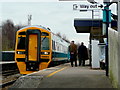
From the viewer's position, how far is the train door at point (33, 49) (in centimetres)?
1781

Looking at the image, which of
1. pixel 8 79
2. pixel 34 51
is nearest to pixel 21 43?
pixel 34 51

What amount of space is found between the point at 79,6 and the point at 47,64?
5575 millimetres

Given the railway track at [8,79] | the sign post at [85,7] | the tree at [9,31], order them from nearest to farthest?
the sign post at [85,7] → the railway track at [8,79] → the tree at [9,31]

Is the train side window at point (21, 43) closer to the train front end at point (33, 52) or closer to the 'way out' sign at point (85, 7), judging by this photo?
the train front end at point (33, 52)

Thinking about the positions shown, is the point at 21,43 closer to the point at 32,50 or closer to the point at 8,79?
the point at 32,50

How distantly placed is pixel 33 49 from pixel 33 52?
181 mm

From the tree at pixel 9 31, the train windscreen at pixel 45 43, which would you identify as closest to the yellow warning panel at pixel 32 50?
the train windscreen at pixel 45 43

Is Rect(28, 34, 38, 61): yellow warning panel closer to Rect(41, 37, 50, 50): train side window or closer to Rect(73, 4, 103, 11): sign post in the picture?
Rect(41, 37, 50, 50): train side window

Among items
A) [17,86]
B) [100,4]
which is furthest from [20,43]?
[17,86]

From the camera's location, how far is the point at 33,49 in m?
17.9

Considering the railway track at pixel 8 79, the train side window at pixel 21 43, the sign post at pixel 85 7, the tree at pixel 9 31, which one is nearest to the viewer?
the sign post at pixel 85 7

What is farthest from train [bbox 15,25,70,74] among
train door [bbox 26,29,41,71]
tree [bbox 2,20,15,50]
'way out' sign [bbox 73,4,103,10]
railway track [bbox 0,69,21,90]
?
tree [bbox 2,20,15,50]

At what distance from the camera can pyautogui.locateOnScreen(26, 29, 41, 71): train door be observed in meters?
17.8

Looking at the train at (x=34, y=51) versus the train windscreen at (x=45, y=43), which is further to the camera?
the train windscreen at (x=45, y=43)
